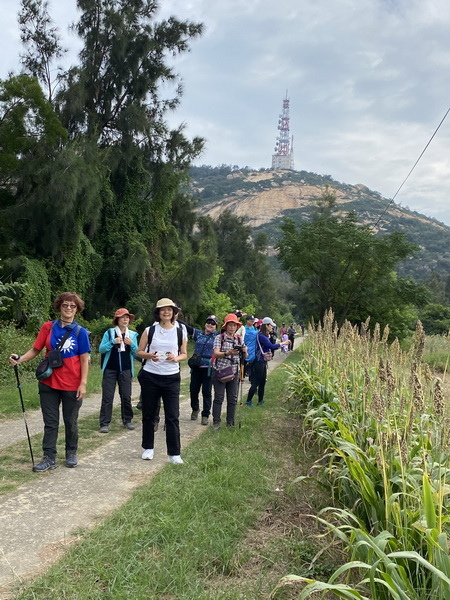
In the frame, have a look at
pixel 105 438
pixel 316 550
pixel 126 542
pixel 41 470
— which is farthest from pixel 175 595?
pixel 105 438

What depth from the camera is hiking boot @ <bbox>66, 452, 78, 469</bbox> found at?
202 inches

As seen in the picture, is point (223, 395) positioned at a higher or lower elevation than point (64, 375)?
lower

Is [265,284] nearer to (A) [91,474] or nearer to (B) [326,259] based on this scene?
(B) [326,259]

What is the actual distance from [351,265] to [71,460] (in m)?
20.1

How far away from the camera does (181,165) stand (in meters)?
27.0

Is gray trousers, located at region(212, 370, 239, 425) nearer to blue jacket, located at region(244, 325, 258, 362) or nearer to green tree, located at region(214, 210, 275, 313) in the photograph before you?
blue jacket, located at region(244, 325, 258, 362)

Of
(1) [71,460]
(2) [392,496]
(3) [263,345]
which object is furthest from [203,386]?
(2) [392,496]

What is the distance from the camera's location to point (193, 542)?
3.31 metres

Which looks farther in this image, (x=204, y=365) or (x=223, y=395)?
(x=204, y=365)

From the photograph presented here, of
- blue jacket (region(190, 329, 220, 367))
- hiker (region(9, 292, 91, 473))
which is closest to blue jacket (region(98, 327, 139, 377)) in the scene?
blue jacket (region(190, 329, 220, 367))

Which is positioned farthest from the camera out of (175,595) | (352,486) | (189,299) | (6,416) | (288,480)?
(189,299)

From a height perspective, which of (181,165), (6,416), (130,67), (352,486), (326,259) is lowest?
(6,416)

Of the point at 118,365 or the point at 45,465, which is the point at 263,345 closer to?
the point at 118,365

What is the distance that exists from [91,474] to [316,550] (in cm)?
254
